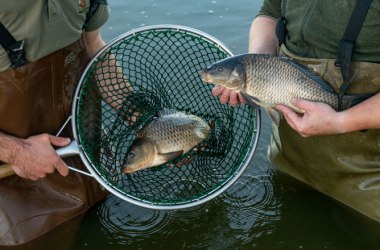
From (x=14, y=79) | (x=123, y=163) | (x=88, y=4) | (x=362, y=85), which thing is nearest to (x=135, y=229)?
(x=123, y=163)

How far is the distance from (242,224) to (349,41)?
46.9 inches

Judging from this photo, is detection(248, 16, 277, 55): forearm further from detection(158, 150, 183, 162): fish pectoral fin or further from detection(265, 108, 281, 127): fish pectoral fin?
detection(158, 150, 183, 162): fish pectoral fin

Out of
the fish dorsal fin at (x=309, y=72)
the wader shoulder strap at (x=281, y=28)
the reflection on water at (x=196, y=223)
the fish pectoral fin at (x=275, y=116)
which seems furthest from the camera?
the fish pectoral fin at (x=275, y=116)

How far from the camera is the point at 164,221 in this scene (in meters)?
2.92

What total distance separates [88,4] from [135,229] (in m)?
1.27

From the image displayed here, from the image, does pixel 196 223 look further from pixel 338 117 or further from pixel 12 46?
pixel 12 46

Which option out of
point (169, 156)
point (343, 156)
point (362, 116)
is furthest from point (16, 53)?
point (343, 156)

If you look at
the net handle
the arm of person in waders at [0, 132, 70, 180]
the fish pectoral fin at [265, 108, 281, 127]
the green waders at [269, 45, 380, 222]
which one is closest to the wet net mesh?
the net handle

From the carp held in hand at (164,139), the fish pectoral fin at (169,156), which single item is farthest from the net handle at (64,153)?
the fish pectoral fin at (169,156)

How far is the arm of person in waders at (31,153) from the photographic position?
244 centimetres

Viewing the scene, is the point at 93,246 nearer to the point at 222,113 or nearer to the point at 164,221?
the point at 164,221

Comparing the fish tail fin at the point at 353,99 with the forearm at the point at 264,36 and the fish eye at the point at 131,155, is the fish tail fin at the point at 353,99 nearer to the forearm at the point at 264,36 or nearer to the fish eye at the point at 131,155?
the forearm at the point at 264,36

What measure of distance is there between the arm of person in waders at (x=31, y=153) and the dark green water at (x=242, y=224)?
19.5 inches

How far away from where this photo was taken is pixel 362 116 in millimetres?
2318
